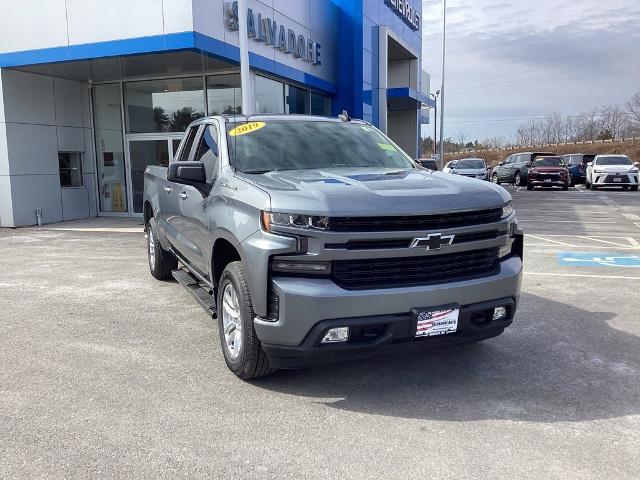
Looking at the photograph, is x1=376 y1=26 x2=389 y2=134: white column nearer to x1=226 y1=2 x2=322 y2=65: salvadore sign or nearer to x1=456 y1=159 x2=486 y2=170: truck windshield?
x1=226 y1=2 x2=322 y2=65: salvadore sign

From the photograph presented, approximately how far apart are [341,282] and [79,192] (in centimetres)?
1441

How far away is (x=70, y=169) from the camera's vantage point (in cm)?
1600

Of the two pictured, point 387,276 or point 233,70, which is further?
point 233,70

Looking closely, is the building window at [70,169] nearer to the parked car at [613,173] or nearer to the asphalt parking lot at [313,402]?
the asphalt parking lot at [313,402]

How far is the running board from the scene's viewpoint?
16.1ft

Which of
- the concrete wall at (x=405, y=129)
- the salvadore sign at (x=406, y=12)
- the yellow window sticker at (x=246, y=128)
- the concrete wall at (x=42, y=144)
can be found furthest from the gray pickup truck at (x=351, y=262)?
the concrete wall at (x=405, y=129)

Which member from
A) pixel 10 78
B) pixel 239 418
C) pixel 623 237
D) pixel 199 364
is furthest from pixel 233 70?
pixel 239 418

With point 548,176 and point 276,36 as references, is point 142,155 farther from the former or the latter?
point 548,176

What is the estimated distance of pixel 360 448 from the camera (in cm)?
327

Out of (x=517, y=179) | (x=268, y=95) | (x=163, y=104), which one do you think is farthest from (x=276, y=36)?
(x=517, y=179)

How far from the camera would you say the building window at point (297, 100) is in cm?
1694

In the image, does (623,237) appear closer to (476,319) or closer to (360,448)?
(476,319)

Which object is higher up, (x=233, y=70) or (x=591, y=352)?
(x=233, y=70)

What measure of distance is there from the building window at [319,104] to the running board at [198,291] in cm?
1302
